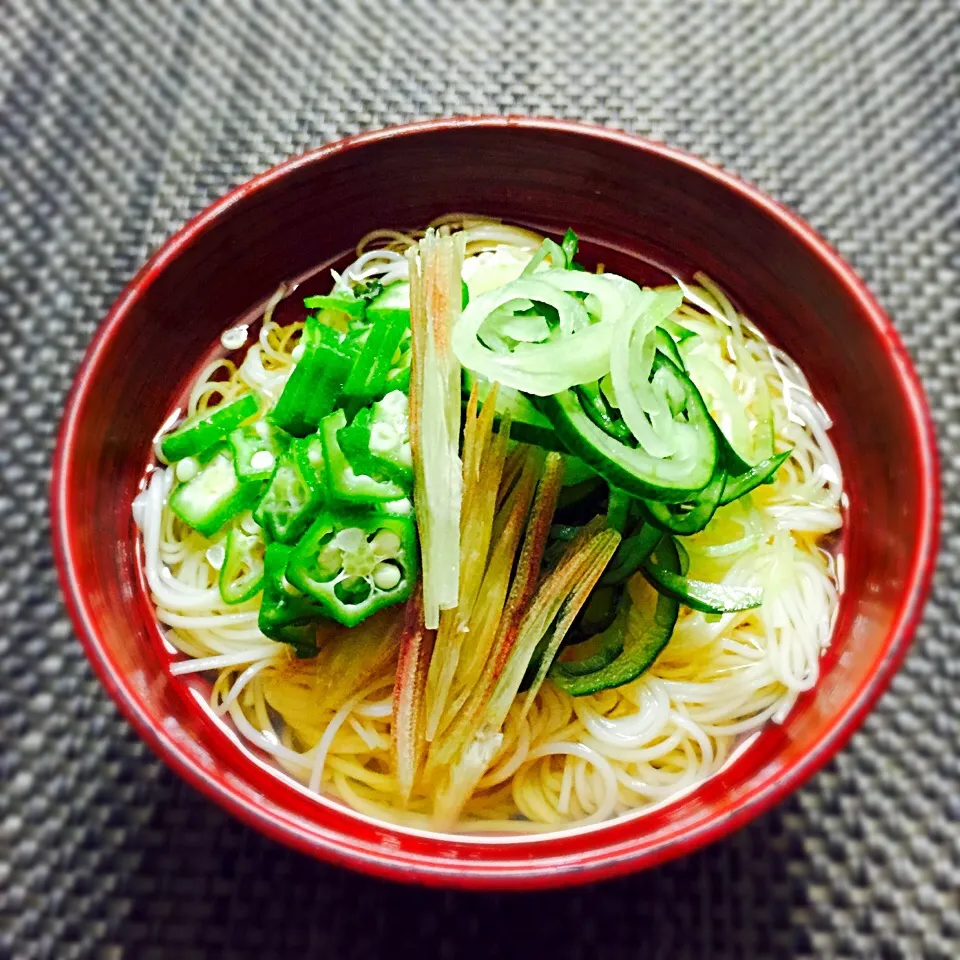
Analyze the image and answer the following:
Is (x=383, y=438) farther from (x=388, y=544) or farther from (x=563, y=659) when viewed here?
A: (x=563, y=659)

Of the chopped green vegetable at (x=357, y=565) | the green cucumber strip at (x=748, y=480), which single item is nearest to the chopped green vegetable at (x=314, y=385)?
the chopped green vegetable at (x=357, y=565)

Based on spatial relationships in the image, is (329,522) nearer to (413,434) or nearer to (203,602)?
(413,434)

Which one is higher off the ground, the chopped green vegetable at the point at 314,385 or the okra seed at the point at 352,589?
the chopped green vegetable at the point at 314,385

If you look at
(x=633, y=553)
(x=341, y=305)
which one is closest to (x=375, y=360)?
(x=341, y=305)

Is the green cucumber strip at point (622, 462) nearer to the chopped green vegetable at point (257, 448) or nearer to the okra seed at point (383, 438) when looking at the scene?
the okra seed at point (383, 438)

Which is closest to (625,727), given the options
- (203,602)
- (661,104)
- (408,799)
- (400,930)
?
(408,799)

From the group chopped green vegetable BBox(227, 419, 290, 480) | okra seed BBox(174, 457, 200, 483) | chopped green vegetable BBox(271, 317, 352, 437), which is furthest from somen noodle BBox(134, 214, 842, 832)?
chopped green vegetable BBox(271, 317, 352, 437)

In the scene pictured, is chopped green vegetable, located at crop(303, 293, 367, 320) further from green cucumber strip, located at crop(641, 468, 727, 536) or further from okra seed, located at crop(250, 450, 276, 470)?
green cucumber strip, located at crop(641, 468, 727, 536)
